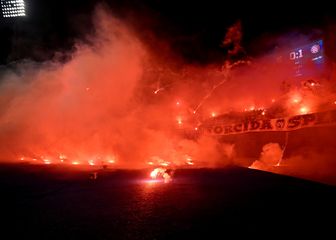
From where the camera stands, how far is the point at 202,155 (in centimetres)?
1559

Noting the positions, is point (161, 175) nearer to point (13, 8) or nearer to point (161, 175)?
point (161, 175)

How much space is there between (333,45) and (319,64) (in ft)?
17.0

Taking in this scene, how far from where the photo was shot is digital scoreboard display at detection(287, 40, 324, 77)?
3539cm

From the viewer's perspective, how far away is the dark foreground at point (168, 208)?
4.09m

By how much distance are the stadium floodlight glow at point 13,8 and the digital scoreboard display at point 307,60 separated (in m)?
28.0

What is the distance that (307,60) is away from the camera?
124ft

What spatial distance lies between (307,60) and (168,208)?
37.3 meters

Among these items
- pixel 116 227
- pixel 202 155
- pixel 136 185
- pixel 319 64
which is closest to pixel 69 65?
pixel 202 155

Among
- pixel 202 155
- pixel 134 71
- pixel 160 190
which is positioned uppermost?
pixel 134 71

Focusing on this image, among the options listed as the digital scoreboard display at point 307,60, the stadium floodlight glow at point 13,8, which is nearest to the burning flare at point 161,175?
the stadium floodlight glow at point 13,8

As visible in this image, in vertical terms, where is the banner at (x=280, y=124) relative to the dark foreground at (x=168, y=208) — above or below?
above

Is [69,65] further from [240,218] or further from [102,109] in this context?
[240,218]

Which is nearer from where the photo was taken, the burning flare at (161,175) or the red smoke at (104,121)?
the burning flare at (161,175)

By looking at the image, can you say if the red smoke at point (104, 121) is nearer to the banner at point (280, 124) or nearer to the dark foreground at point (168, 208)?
the banner at point (280, 124)
